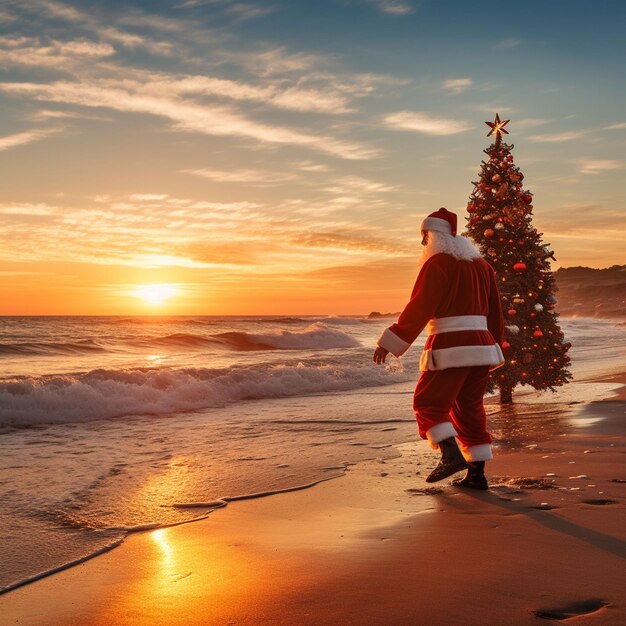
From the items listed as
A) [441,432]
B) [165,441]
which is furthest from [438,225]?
[165,441]

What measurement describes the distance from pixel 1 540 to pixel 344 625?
256 cm

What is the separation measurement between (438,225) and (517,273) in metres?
4.76

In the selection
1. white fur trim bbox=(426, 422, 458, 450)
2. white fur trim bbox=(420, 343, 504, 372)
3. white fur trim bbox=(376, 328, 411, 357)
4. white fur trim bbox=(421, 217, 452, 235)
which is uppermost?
white fur trim bbox=(421, 217, 452, 235)

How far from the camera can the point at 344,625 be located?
92.5 inches

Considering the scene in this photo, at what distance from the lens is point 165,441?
7.50 m

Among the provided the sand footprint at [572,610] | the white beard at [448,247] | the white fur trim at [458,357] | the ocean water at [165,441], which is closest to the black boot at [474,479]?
the white fur trim at [458,357]

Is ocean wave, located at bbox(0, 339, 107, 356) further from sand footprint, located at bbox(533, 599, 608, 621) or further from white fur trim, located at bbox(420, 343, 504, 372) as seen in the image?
sand footprint, located at bbox(533, 599, 608, 621)

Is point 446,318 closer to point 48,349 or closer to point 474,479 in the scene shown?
point 474,479

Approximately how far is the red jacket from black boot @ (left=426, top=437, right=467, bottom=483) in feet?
2.05

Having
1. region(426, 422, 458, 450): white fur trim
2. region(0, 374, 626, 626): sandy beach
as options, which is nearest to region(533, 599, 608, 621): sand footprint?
region(0, 374, 626, 626): sandy beach

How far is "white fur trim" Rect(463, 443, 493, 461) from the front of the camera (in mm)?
4766

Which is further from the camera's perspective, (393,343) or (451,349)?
(393,343)

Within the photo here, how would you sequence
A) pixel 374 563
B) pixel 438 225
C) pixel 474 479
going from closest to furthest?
pixel 374 563, pixel 474 479, pixel 438 225

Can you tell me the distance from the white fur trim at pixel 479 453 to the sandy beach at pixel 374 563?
0.21 meters
